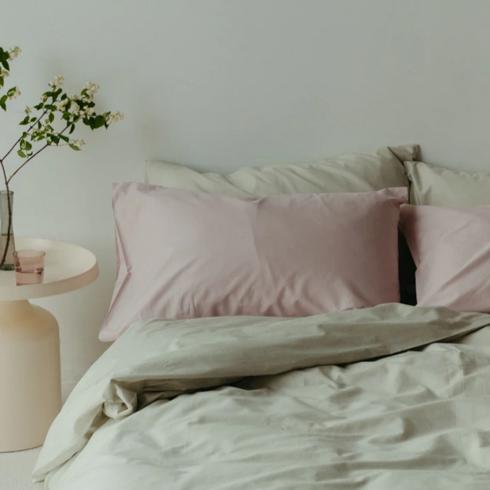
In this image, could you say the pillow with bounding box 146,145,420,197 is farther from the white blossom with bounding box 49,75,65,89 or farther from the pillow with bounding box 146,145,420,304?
the white blossom with bounding box 49,75,65,89

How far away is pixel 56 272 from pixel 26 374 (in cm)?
29

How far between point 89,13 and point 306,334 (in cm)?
129

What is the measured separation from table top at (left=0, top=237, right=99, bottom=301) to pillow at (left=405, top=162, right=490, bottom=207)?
969 mm

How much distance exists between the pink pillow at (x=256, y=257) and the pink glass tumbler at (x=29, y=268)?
0.79ft

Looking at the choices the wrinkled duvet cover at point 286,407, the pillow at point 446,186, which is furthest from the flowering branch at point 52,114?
the pillow at point 446,186

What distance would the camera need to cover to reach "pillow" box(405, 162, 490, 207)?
10.4 feet

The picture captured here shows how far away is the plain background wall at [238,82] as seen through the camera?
10.6ft

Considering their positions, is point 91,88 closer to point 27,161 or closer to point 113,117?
point 113,117

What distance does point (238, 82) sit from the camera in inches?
129

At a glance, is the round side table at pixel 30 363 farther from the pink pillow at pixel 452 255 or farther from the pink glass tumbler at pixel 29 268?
the pink pillow at pixel 452 255

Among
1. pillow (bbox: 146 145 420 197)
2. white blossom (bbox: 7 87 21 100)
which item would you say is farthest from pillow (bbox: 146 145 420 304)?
white blossom (bbox: 7 87 21 100)

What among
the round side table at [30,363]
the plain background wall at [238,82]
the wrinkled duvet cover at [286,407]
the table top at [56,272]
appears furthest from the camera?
the plain background wall at [238,82]

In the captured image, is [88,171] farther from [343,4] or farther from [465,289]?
[465,289]

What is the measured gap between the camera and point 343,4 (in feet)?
10.7
